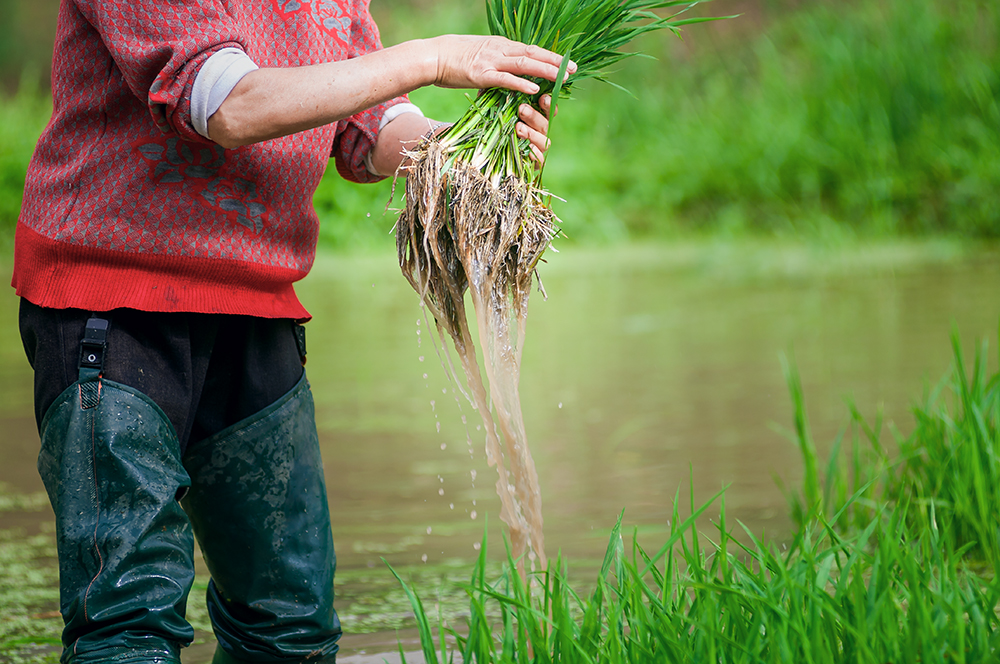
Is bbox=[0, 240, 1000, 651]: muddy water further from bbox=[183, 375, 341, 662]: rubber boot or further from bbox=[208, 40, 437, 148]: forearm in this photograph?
bbox=[208, 40, 437, 148]: forearm

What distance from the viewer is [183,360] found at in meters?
1.66

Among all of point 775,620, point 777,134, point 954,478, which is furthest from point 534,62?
point 777,134

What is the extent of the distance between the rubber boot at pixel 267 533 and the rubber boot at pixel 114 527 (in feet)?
0.68

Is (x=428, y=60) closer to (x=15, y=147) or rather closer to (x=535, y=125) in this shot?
(x=535, y=125)

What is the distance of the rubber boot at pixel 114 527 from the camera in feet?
4.91

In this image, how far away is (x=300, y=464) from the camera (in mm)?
1865

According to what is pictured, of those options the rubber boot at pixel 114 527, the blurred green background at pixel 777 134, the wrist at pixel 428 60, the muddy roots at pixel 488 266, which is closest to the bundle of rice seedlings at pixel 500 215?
the muddy roots at pixel 488 266

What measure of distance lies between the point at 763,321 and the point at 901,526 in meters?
3.61

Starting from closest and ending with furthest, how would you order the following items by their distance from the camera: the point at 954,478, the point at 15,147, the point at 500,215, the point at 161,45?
1. the point at 161,45
2. the point at 500,215
3. the point at 954,478
4. the point at 15,147

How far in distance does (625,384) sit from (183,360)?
281 cm

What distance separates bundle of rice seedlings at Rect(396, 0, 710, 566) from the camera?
178 cm

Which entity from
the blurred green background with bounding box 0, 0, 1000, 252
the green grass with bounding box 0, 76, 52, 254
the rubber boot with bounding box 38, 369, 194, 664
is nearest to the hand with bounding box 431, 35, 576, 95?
the rubber boot with bounding box 38, 369, 194, 664

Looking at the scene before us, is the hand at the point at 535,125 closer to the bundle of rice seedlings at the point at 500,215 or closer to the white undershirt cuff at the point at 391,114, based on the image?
the bundle of rice seedlings at the point at 500,215

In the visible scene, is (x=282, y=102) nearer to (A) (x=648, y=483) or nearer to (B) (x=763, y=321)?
(A) (x=648, y=483)
